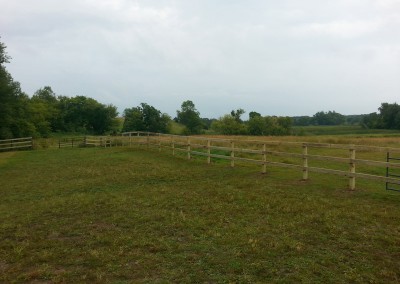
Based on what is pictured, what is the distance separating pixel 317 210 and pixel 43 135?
2876 inches

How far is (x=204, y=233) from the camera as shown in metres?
6.00

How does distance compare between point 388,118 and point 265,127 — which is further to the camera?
point 265,127

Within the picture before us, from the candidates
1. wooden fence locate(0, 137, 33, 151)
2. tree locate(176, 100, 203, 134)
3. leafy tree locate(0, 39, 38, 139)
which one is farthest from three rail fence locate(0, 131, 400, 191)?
tree locate(176, 100, 203, 134)

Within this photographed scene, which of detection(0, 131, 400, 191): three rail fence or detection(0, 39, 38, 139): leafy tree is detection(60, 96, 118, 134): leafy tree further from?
detection(0, 131, 400, 191): three rail fence

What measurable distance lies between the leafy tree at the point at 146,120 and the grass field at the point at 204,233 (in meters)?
84.0

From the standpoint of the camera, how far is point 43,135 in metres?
72.1

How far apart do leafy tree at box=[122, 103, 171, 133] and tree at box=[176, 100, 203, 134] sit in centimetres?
716

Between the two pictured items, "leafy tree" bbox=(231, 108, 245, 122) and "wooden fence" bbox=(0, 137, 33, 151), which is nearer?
"wooden fence" bbox=(0, 137, 33, 151)

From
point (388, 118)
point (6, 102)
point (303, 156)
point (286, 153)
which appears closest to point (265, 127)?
point (388, 118)

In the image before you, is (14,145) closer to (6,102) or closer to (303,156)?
(6,102)

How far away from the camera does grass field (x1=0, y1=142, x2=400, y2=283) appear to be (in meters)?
4.46

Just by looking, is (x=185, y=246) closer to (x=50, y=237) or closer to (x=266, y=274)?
(x=266, y=274)

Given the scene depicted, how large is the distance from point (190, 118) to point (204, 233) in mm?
97323

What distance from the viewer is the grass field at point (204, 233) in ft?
14.6
